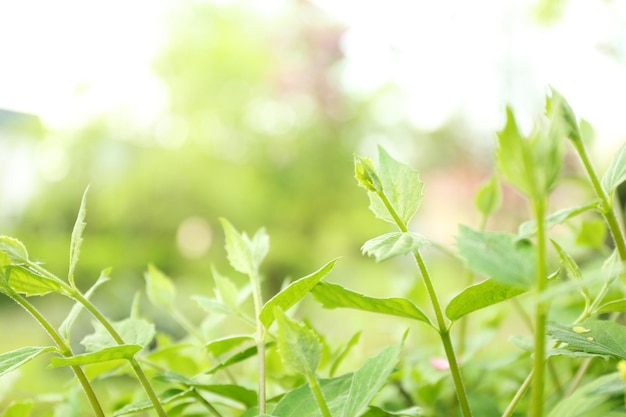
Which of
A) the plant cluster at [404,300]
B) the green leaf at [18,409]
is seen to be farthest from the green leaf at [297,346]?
the green leaf at [18,409]

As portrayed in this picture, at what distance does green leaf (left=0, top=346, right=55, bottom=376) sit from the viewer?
0.16m

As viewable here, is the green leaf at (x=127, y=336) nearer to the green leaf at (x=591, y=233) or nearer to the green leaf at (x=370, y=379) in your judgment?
the green leaf at (x=370, y=379)

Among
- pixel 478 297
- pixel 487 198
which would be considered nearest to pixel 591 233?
pixel 487 198

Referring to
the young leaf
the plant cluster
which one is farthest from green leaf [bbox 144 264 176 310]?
the young leaf

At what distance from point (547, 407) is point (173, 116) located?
250 centimetres

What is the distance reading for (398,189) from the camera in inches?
6.3

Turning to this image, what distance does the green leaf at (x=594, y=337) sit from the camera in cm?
16

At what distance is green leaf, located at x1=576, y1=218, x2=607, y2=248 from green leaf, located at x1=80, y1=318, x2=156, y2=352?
0.20m

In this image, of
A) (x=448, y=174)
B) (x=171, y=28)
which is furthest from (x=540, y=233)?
(x=171, y=28)

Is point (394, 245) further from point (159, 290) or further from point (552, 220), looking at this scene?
point (159, 290)

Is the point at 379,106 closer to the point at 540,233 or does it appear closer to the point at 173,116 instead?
the point at 173,116

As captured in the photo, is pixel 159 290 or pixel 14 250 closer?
pixel 14 250

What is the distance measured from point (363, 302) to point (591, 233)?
0.17 m

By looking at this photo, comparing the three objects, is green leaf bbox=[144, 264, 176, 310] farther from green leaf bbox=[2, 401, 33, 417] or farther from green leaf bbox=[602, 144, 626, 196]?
green leaf bbox=[602, 144, 626, 196]
